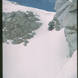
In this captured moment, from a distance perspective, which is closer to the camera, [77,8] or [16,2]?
[16,2]

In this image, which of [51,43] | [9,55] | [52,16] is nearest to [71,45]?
[51,43]

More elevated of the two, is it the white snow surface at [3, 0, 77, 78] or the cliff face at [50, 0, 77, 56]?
the cliff face at [50, 0, 77, 56]

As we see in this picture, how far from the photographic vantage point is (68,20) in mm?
1963

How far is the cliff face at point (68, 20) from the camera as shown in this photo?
1.91 meters

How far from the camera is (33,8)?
1831mm

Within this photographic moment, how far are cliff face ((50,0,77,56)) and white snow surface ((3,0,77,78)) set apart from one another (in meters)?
0.06

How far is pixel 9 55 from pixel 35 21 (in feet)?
1.55

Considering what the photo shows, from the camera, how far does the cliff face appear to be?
1.91 m

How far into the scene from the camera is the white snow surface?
1771mm

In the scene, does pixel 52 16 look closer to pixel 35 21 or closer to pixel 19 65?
pixel 35 21

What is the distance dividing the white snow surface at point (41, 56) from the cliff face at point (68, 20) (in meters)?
0.06

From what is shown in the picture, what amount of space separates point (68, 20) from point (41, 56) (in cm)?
54

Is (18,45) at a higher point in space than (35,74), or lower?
higher

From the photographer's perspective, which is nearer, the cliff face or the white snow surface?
the white snow surface
